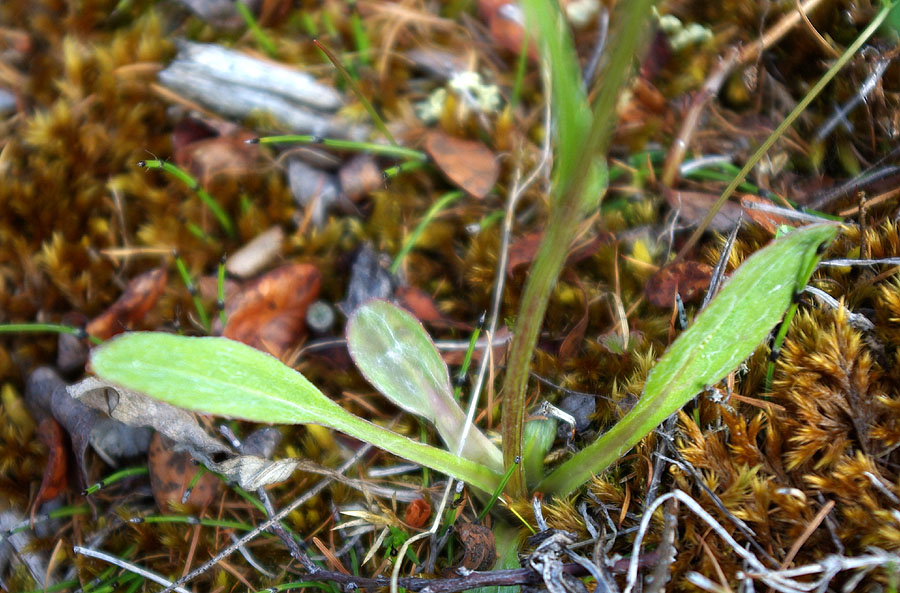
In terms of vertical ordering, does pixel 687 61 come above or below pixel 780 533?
above

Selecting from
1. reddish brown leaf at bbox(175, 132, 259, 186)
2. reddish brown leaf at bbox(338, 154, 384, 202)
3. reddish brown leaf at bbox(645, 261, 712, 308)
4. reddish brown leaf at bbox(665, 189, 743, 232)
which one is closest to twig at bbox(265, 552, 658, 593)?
reddish brown leaf at bbox(645, 261, 712, 308)

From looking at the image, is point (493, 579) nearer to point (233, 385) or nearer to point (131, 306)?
point (233, 385)

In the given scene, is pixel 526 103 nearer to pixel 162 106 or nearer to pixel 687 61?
pixel 687 61

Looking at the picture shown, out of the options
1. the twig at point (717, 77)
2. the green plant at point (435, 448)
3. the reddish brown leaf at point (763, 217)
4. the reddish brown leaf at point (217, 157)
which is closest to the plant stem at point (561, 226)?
the green plant at point (435, 448)

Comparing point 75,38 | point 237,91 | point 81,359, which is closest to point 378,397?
point 81,359

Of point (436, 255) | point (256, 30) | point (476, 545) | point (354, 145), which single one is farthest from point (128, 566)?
point (256, 30)

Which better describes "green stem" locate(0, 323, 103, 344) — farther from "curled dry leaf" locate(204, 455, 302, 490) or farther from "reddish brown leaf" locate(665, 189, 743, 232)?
"reddish brown leaf" locate(665, 189, 743, 232)
